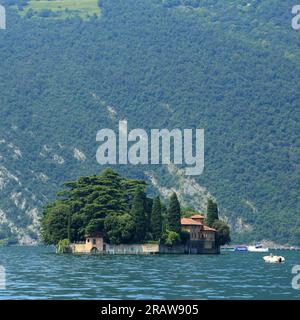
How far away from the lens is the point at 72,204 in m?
192

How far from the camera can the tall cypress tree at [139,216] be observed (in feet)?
613

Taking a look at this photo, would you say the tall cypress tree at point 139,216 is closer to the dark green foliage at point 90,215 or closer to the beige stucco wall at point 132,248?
the dark green foliage at point 90,215

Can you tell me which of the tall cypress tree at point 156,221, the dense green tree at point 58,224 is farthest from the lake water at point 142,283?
the dense green tree at point 58,224

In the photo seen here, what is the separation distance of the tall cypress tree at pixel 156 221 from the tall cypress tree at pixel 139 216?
1.21m

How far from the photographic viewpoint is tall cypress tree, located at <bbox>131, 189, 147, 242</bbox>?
186938 mm

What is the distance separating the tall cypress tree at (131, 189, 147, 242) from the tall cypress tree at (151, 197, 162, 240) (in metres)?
1.21

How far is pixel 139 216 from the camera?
188000mm

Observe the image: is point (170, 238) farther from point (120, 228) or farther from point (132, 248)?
point (120, 228)

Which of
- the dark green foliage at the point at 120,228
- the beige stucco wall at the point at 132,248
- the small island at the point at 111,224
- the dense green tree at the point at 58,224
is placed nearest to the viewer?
the dark green foliage at the point at 120,228

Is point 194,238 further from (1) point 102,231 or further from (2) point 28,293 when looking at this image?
(2) point 28,293

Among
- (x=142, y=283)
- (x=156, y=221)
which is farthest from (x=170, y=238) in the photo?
(x=142, y=283)

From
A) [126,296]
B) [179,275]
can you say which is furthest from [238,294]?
[179,275]

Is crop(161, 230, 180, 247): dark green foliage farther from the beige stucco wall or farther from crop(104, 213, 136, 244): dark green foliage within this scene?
crop(104, 213, 136, 244): dark green foliage

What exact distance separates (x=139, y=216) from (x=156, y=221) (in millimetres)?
2649
